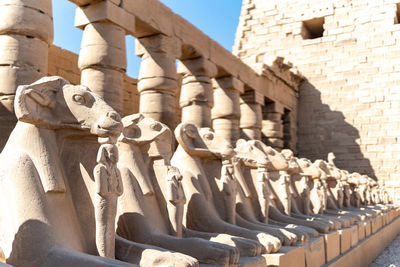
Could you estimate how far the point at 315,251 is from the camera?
447 centimetres

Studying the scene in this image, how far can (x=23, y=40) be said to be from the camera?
229 inches

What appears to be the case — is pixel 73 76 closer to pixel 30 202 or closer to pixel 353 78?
pixel 30 202

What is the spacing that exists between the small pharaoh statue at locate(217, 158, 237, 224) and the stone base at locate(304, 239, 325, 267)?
771 mm

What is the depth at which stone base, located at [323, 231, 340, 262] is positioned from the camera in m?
4.95

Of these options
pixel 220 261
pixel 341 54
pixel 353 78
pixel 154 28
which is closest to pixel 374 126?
pixel 353 78

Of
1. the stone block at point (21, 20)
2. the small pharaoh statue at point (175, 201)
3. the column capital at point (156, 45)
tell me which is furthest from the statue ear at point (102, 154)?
the column capital at point (156, 45)

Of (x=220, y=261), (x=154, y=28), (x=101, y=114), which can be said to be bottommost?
(x=220, y=261)

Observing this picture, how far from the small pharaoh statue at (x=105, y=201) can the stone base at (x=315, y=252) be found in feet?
7.66

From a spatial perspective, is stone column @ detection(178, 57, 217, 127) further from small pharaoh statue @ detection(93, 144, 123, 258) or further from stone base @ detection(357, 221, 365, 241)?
small pharaoh statue @ detection(93, 144, 123, 258)

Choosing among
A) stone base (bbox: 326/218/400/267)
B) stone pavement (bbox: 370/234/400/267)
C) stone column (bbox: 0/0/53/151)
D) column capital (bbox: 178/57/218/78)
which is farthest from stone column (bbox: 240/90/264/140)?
stone column (bbox: 0/0/53/151)

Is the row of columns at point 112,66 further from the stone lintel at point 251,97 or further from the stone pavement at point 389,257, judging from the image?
the stone pavement at point 389,257

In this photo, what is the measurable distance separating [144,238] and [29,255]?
3.21 feet

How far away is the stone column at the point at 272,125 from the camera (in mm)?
14688

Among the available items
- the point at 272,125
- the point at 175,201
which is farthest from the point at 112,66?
the point at 272,125
